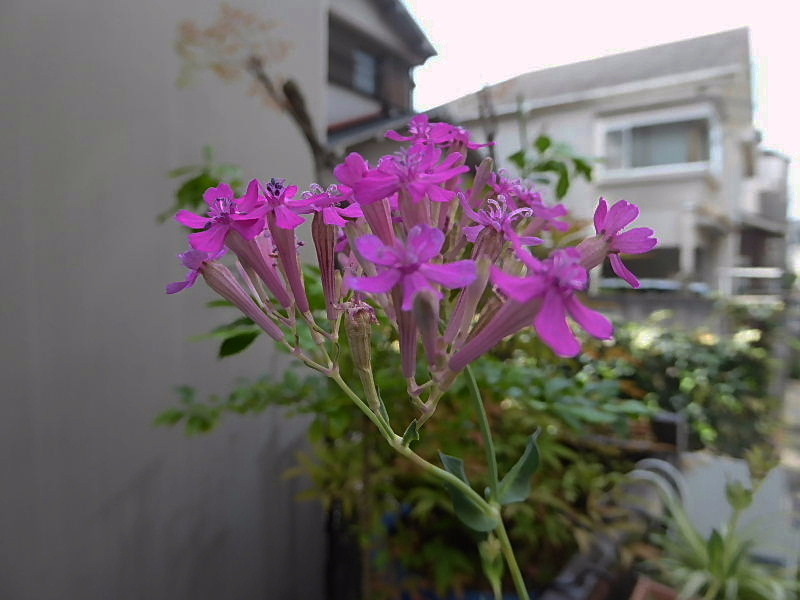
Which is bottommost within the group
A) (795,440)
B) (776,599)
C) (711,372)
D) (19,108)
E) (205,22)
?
(795,440)

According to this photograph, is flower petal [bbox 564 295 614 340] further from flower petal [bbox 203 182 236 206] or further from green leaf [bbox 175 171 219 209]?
green leaf [bbox 175 171 219 209]

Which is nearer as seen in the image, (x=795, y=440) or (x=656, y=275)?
(x=795, y=440)

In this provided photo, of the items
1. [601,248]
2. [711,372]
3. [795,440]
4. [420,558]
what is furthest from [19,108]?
[795,440]

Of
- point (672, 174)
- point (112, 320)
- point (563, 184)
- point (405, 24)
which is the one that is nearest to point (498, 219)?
point (563, 184)

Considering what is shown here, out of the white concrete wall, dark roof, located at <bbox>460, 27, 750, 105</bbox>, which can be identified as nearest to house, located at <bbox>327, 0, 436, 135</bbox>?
dark roof, located at <bbox>460, 27, 750, 105</bbox>

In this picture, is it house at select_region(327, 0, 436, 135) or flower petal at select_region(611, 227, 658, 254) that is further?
house at select_region(327, 0, 436, 135)

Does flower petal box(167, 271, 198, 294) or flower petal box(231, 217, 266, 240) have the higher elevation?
flower petal box(231, 217, 266, 240)

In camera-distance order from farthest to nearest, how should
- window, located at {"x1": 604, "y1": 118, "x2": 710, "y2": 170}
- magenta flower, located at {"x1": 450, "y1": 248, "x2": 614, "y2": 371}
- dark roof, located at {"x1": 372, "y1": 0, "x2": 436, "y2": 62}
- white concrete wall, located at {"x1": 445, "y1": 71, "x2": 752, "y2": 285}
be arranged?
window, located at {"x1": 604, "y1": 118, "x2": 710, "y2": 170}, white concrete wall, located at {"x1": 445, "y1": 71, "x2": 752, "y2": 285}, dark roof, located at {"x1": 372, "y1": 0, "x2": 436, "y2": 62}, magenta flower, located at {"x1": 450, "y1": 248, "x2": 614, "y2": 371}

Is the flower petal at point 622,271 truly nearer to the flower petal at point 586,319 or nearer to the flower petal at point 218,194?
the flower petal at point 586,319

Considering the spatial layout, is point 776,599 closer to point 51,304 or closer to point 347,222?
point 347,222
